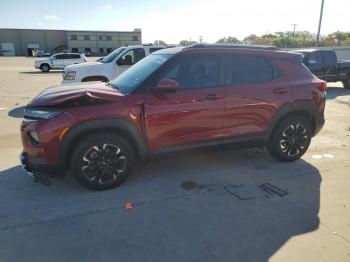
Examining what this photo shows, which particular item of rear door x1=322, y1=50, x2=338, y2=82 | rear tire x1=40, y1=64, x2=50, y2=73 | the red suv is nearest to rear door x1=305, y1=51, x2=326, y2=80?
rear door x1=322, y1=50, x2=338, y2=82

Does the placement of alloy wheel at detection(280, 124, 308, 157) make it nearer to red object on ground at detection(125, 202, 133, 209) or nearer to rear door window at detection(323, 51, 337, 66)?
red object on ground at detection(125, 202, 133, 209)

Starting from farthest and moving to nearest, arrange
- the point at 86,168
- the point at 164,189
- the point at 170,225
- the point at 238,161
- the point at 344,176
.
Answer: the point at 238,161 < the point at 344,176 < the point at 164,189 < the point at 86,168 < the point at 170,225

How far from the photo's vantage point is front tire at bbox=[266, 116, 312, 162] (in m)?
5.16

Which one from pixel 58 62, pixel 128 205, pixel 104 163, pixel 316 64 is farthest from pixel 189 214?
pixel 58 62

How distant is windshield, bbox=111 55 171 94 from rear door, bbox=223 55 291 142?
3.41 ft

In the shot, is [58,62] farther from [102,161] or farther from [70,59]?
[102,161]

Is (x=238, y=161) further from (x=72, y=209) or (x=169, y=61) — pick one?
(x=72, y=209)

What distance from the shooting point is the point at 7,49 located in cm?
7881

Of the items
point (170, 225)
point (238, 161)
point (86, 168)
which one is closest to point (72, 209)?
point (86, 168)

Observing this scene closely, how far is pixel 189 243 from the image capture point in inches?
123

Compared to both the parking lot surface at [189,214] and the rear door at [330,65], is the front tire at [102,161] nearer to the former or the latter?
the parking lot surface at [189,214]

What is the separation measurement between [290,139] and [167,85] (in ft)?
7.99

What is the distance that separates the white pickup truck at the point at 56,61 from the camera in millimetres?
27891

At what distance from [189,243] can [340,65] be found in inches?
545
